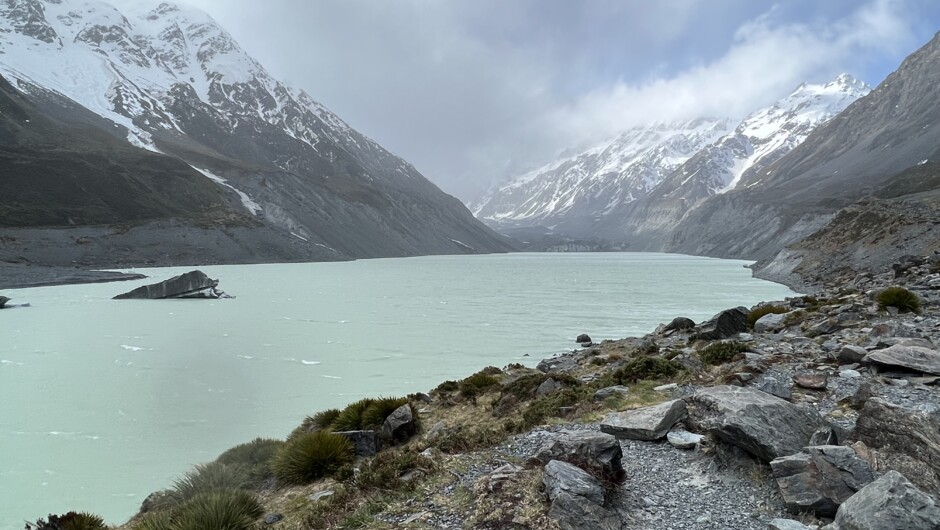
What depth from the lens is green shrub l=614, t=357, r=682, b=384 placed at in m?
13.0

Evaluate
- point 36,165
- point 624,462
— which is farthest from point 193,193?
point 624,462

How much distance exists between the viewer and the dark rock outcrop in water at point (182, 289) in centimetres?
5491

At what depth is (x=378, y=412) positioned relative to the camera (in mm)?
12336

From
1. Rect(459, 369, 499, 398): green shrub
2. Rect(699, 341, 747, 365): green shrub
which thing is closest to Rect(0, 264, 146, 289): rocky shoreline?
Rect(459, 369, 499, 398): green shrub

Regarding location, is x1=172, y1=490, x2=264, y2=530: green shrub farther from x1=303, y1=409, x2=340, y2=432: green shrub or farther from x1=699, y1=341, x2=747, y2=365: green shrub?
x1=699, y1=341, x2=747, y2=365: green shrub

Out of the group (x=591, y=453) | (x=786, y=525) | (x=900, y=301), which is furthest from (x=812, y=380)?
(x=900, y=301)

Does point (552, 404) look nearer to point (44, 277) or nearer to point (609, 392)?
point (609, 392)

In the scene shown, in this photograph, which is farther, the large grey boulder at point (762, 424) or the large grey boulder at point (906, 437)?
the large grey boulder at point (762, 424)

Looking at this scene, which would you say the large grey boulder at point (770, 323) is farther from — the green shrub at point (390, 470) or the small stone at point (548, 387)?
the green shrub at point (390, 470)

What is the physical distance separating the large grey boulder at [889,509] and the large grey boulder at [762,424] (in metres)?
1.60

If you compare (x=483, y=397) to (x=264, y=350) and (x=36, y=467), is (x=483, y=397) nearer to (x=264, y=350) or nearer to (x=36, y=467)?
(x=36, y=467)

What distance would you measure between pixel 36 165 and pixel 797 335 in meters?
160

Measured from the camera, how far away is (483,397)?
48.1 ft

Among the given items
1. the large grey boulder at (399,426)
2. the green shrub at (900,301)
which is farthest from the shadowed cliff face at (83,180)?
the green shrub at (900,301)
